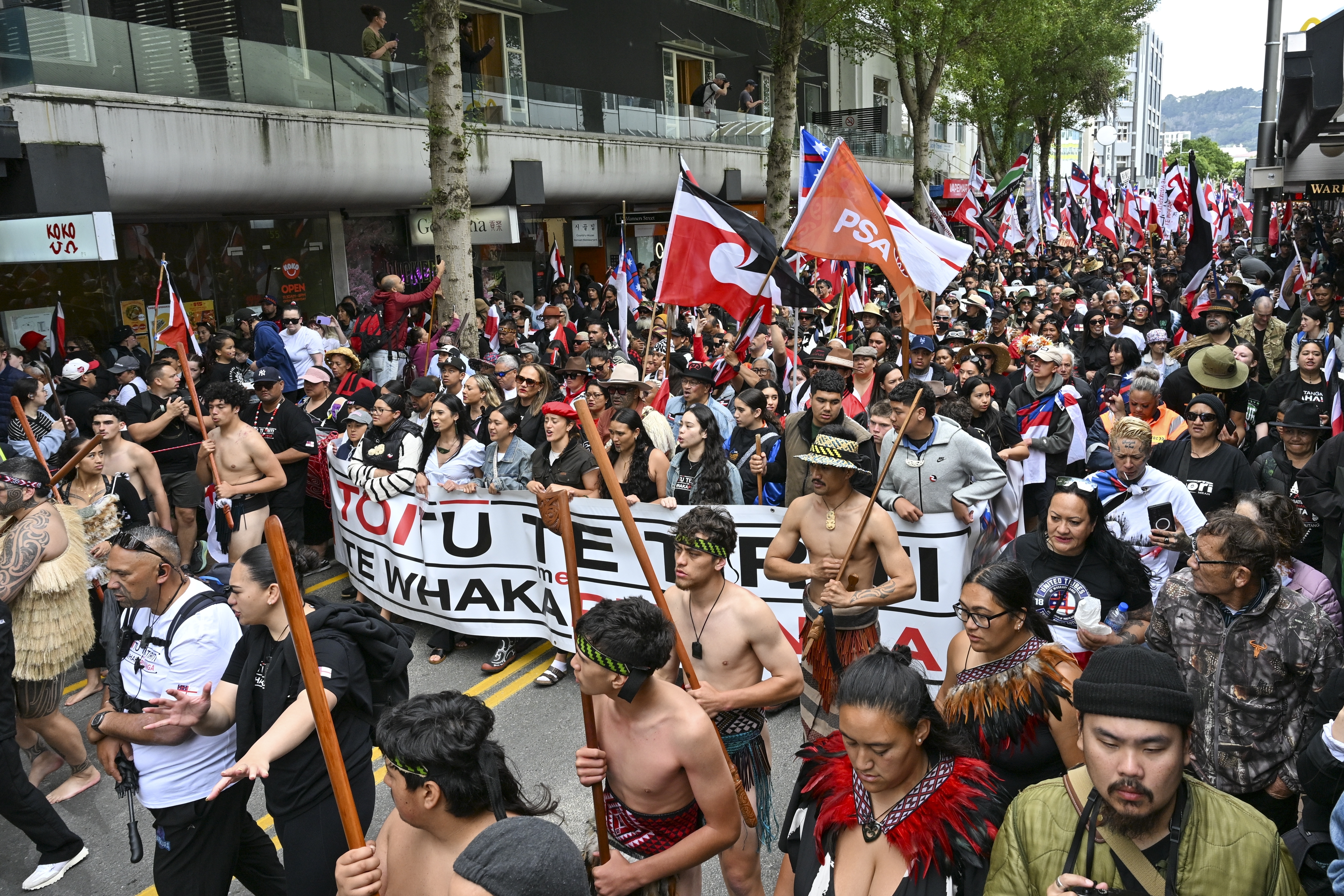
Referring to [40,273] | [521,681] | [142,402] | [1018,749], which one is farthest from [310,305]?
[1018,749]

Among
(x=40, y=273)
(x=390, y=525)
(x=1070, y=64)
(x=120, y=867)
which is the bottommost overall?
(x=120, y=867)

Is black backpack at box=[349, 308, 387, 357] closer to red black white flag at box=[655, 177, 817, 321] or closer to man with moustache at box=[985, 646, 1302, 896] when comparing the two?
red black white flag at box=[655, 177, 817, 321]

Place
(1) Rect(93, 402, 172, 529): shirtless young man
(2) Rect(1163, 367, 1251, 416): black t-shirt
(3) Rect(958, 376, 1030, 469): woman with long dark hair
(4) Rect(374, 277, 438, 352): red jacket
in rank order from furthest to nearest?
1. (4) Rect(374, 277, 438, 352): red jacket
2. (2) Rect(1163, 367, 1251, 416): black t-shirt
3. (3) Rect(958, 376, 1030, 469): woman with long dark hair
4. (1) Rect(93, 402, 172, 529): shirtless young man

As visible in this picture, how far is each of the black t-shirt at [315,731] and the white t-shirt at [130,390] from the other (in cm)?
733

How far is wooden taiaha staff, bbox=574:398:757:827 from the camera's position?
12.1ft

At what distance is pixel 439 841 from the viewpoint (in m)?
2.81

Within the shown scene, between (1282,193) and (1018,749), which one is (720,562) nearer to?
(1018,749)

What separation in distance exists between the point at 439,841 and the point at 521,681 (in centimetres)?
396

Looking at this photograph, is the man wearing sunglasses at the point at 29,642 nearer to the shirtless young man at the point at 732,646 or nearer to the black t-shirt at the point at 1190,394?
the shirtless young man at the point at 732,646

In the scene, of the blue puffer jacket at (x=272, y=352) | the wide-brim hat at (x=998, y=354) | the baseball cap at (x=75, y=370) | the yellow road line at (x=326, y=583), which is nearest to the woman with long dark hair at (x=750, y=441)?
the wide-brim hat at (x=998, y=354)

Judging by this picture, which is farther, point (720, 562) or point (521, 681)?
point (521, 681)

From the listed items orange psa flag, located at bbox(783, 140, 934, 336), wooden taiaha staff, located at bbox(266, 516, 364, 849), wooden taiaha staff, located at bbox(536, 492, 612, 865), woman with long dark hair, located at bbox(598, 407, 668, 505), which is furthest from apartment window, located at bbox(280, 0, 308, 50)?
wooden taiaha staff, located at bbox(266, 516, 364, 849)

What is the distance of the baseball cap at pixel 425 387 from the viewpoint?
8.20m

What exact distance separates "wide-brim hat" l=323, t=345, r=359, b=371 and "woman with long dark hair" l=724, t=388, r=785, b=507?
4.59 metres
